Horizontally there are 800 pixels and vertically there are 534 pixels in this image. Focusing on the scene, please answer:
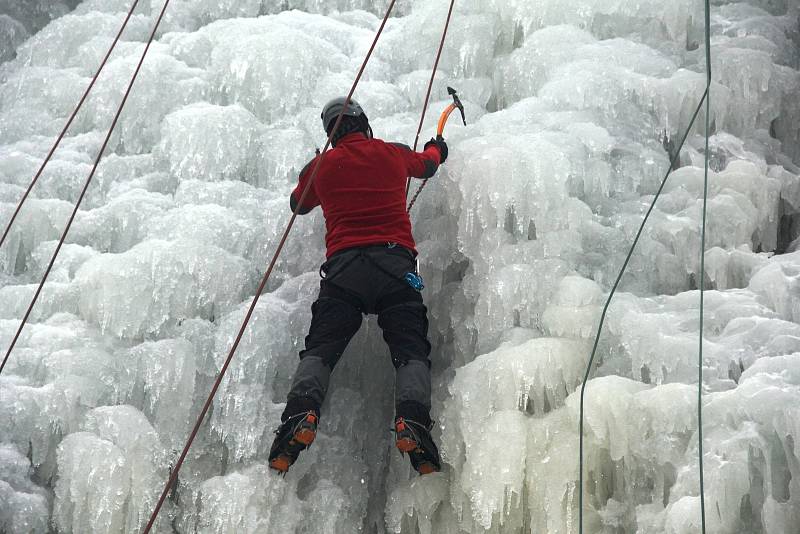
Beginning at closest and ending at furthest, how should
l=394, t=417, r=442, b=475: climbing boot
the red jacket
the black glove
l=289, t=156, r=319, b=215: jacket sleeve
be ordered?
l=394, t=417, r=442, b=475: climbing boot, the red jacket, l=289, t=156, r=319, b=215: jacket sleeve, the black glove

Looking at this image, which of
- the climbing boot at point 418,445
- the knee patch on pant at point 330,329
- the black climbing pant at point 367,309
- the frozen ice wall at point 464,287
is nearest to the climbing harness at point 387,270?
the black climbing pant at point 367,309

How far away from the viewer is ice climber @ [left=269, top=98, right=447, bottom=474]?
10.6ft

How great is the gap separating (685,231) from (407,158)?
1109 millimetres

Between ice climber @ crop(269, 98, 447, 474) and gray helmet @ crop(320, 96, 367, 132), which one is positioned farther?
gray helmet @ crop(320, 96, 367, 132)

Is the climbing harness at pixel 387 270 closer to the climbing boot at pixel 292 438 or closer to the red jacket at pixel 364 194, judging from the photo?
the red jacket at pixel 364 194

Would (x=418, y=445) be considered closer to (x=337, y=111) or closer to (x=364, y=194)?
(x=364, y=194)

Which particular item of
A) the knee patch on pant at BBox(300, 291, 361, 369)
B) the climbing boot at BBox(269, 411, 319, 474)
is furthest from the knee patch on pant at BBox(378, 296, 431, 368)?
the climbing boot at BBox(269, 411, 319, 474)

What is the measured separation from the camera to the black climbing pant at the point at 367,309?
341cm

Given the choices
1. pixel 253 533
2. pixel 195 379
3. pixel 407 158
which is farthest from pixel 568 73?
pixel 253 533

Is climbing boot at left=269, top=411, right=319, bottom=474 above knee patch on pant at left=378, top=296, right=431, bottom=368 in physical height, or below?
below

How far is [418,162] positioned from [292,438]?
1.23 metres

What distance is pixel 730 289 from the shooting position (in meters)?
3.76

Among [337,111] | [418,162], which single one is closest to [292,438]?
[418,162]

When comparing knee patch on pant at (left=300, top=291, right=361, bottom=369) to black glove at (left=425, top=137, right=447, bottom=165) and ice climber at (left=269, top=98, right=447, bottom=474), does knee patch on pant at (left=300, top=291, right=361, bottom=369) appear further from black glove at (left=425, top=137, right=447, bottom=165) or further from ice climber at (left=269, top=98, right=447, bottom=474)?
black glove at (left=425, top=137, right=447, bottom=165)
